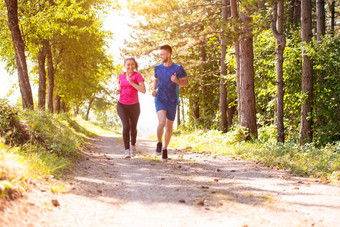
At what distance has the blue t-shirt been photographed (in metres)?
7.23

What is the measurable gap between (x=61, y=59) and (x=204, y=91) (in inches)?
387

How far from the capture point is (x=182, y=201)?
398 centimetres

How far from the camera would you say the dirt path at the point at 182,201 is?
325 centimetres

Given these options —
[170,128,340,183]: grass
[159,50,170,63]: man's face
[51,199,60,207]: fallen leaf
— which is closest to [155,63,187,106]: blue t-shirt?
[159,50,170,63]: man's face

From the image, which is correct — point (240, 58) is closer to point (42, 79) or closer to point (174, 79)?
point (174, 79)

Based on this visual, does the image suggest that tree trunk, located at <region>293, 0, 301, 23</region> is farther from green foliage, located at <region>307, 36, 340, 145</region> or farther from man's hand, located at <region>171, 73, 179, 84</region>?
man's hand, located at <region>171, 73, 179, 84</region>

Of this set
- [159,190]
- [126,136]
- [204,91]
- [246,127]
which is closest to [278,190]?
[159,190]

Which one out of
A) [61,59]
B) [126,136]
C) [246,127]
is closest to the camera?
[126,136]

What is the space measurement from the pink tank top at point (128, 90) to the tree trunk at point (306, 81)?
8530 millimetres

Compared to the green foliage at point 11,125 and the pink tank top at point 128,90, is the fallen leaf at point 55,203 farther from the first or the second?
the pink tank top at point 128,90

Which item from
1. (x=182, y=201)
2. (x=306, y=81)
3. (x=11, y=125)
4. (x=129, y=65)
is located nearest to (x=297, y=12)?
(x=306, y=81)

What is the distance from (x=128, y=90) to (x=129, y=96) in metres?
0.14

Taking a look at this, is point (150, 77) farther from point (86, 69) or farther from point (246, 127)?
point (246, 127)

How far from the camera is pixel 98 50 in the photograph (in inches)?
929
